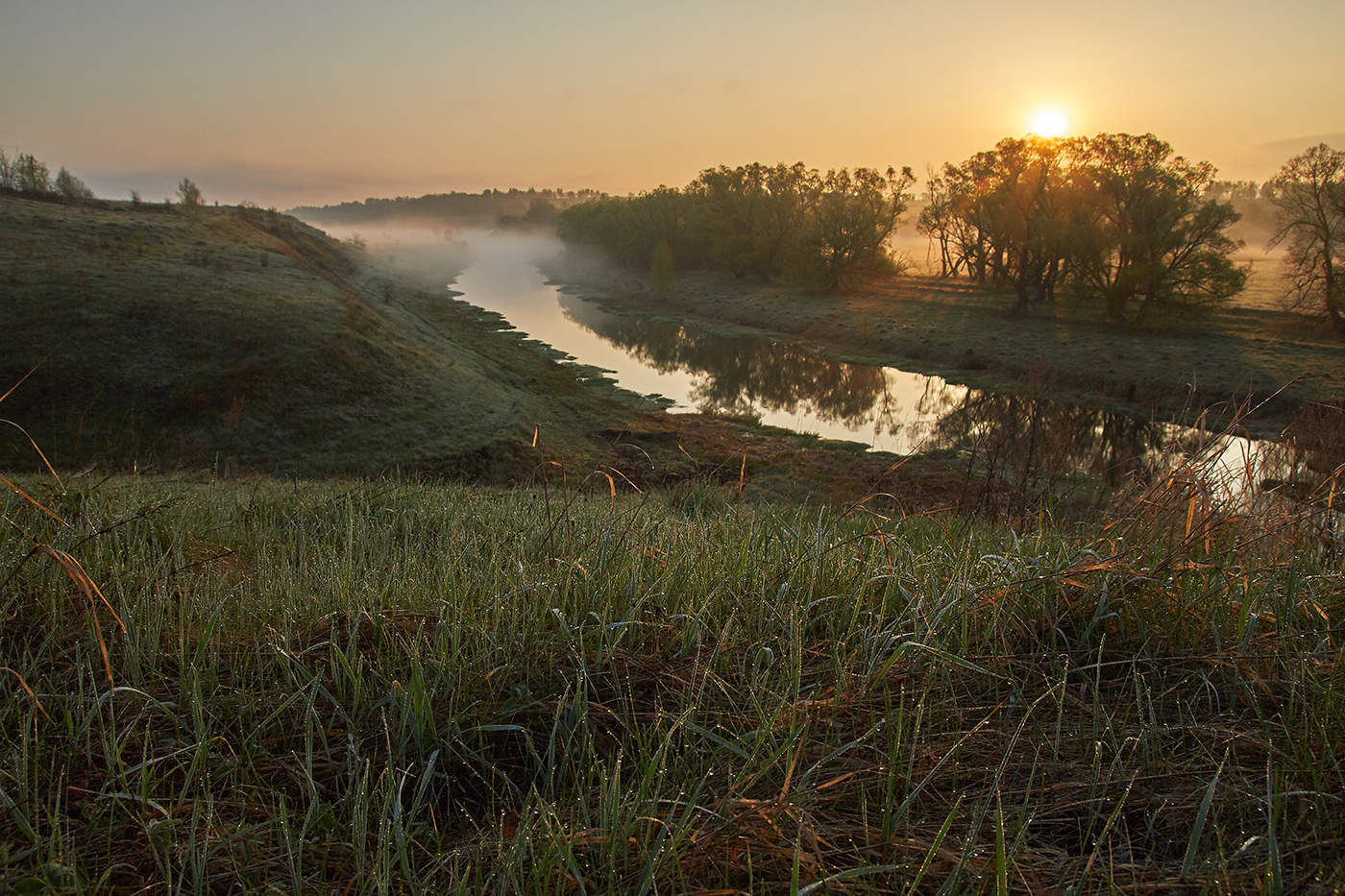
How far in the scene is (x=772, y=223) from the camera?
5819 centimetres

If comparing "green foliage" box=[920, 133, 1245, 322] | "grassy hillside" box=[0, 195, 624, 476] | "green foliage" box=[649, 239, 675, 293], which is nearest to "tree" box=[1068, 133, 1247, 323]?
"green foliage" box=[920, 133, 1245, 322]

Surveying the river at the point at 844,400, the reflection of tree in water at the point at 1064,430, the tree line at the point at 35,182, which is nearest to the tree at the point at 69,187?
the tree line at the point at 35,182

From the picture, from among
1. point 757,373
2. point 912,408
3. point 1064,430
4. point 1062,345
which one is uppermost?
point 1062,345

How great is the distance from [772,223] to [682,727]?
60213 mm

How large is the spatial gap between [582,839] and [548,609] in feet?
3.24

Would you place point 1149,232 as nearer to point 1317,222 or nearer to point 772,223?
point 1317,222

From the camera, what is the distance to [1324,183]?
29312 mm

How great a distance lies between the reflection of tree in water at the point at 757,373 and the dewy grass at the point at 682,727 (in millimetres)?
22362

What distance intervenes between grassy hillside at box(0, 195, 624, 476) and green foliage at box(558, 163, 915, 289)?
29.1 meters

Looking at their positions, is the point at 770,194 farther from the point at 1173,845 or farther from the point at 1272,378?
the point at 1173,845

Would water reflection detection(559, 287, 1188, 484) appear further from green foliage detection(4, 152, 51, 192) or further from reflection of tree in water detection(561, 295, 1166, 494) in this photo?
green foliage detection(4, 152, 51, 192)

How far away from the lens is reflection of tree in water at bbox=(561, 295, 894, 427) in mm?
26922

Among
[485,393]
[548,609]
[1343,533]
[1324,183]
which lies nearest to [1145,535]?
[1343,533]

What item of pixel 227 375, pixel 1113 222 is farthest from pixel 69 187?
pixel 1113 222
